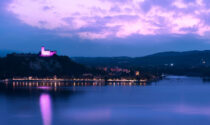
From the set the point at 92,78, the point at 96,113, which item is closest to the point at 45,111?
the point at 96,113

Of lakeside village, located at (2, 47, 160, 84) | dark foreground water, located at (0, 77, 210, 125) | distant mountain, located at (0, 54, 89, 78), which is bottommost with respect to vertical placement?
dark foreground water, located at (0, 77, 210, 125)

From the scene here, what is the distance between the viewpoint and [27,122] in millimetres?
12680

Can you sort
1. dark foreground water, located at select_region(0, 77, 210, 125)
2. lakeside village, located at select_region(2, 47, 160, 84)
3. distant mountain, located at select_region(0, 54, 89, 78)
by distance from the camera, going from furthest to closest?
distant mountain, located at select_region(0, 54, 89, 78)
lakeside village, located at select_region(2, 47, 160, 84)
dark foreground water, located at select_region(0, 77, 210, 125)

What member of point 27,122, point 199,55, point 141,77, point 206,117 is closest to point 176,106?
point 206,117

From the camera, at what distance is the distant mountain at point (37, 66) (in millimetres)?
43250

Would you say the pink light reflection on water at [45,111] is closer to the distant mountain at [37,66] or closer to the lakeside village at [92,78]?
the lakeside village at [92,78]

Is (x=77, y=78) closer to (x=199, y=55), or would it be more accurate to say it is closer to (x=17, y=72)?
(x=17, y=72)

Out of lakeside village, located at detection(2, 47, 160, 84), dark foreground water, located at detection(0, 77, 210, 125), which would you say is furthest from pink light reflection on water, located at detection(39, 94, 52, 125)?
lakeside village, located at detection(2, 47, 160, 84)

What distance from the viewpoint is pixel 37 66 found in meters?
45.6

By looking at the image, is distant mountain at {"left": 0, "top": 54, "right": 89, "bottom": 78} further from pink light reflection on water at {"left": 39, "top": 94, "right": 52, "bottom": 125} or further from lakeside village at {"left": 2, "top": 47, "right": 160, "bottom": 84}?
pink light reflection on water at {"left": 39, "top": 94, "right": 52, "bottom": 125}

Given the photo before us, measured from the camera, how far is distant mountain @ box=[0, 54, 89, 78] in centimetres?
4325

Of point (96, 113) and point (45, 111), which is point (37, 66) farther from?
point (96, 113)

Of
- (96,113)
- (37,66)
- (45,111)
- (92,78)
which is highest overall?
(37,66)

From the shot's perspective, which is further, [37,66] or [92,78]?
[37,66]
